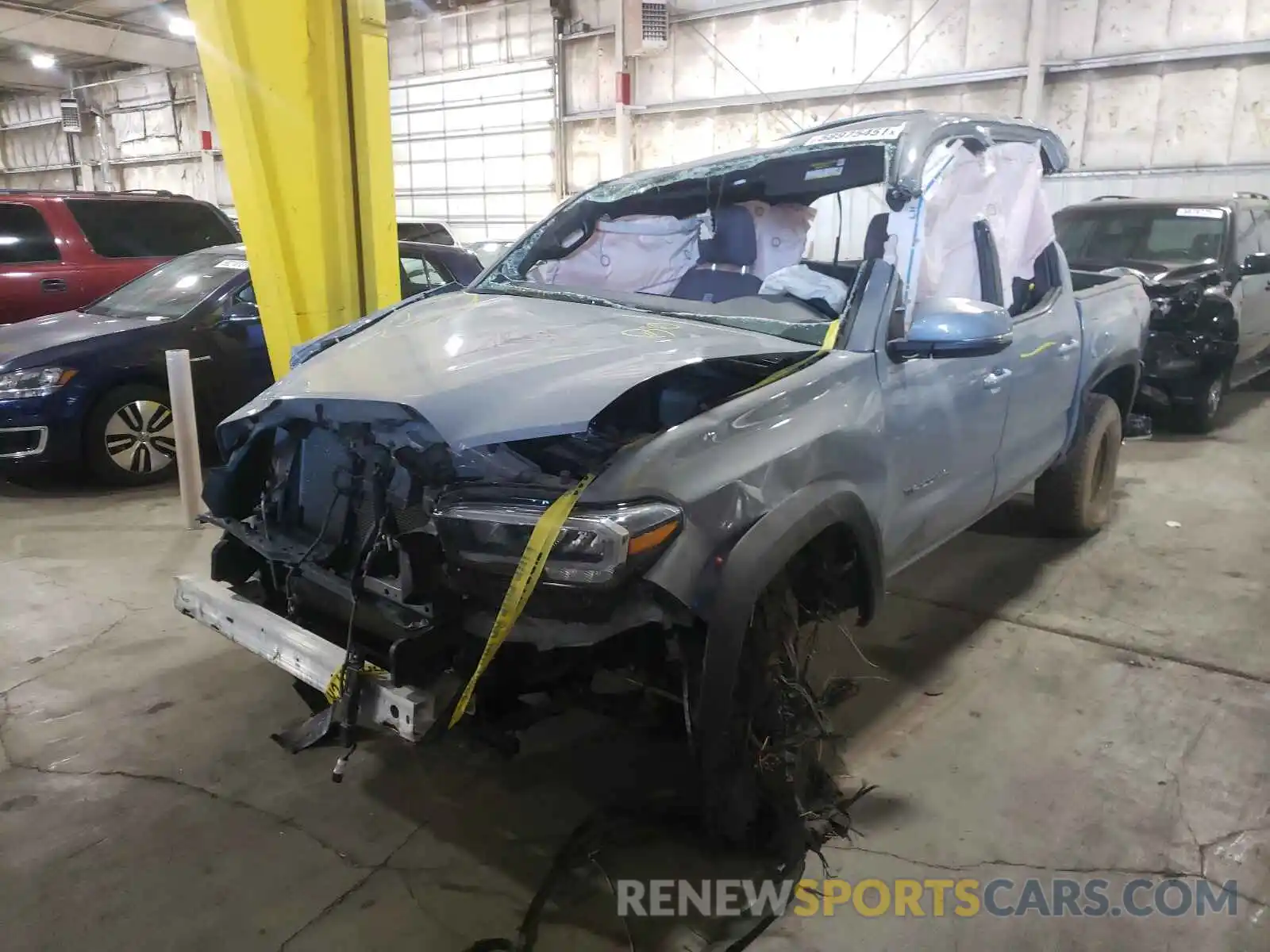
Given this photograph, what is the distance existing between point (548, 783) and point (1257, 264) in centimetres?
712

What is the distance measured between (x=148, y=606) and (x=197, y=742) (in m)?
1.28

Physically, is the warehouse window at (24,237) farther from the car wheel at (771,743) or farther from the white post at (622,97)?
the car wheel at (771,743)

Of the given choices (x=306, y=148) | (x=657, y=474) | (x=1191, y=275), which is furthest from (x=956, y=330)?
(x=1191, y=275)

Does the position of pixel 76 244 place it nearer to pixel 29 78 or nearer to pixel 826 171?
pixel 826 171

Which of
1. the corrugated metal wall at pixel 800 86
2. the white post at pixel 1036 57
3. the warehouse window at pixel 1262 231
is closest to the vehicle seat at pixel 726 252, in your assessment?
the warehouse window at pixel 1262 231

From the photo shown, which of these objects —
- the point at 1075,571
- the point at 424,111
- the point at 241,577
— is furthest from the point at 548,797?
the point at 424,111

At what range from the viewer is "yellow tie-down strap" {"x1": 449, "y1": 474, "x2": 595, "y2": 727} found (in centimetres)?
190

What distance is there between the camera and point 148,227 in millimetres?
7887

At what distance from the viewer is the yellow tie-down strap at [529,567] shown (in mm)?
1898

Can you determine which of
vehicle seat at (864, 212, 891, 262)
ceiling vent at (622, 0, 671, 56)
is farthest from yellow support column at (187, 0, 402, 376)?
ceiling vent at (622, 0, 671, 56)

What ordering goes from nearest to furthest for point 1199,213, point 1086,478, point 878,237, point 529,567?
point 529,567 < point 878,237 < point 1086,478 < point 1199,213

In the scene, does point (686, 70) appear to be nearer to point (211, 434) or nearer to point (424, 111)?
point (424, 111)

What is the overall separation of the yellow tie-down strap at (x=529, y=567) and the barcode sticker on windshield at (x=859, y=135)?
170 cm

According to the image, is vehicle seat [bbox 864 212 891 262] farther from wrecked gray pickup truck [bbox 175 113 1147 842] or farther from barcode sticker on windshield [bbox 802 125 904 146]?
barcode sticker on windshield [bbox 802 125 904 146]
